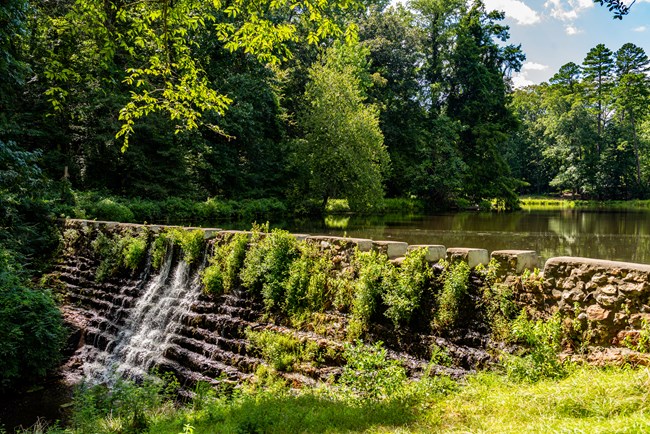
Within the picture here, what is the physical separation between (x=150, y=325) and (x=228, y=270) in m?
2.03

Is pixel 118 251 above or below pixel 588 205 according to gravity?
below

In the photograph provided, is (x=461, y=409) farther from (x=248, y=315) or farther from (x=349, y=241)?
(x=248, y=315)

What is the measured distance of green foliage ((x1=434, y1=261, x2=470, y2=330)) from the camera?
217 inches

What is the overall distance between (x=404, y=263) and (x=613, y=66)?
5069 cm

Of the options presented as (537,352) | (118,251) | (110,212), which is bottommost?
(537,352)

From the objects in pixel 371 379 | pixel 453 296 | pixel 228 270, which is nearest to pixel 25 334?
pixel 228 270

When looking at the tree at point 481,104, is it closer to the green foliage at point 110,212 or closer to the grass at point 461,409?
the green foliage at point 110,212

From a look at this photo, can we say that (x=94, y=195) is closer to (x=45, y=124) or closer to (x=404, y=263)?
(x=45, y=124)

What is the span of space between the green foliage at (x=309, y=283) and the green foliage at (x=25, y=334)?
434cm

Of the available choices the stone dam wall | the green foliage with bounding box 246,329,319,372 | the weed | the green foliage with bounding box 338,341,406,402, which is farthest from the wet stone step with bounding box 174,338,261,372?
the weed

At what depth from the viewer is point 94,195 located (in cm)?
1752

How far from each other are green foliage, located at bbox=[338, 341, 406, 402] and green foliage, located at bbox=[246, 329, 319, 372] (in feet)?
3.58

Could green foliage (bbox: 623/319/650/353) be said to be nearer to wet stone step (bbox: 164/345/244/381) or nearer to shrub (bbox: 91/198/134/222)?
wet stone step (bbox: 164/345/244/381)

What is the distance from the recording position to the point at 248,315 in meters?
7.62
